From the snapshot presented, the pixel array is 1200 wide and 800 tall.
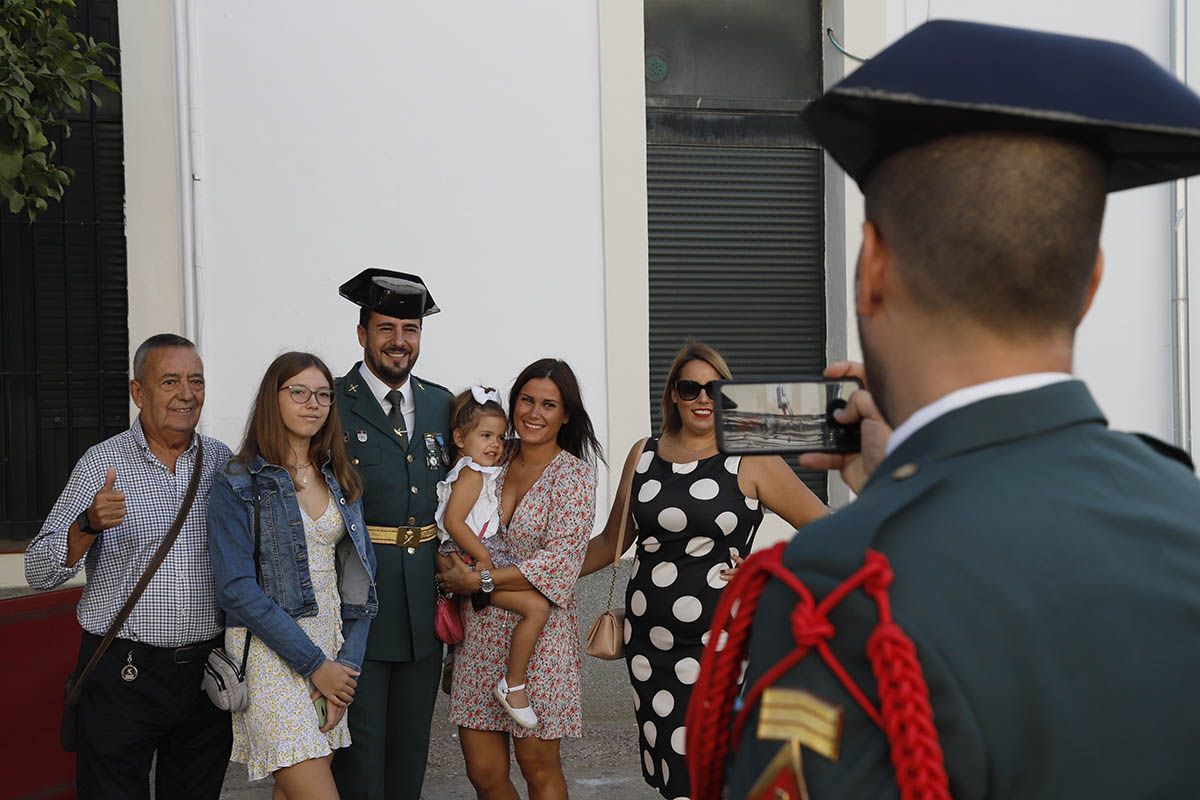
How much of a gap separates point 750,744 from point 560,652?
3465 mm

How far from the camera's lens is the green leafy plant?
430cm

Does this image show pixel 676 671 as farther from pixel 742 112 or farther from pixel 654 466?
pixel 742 112

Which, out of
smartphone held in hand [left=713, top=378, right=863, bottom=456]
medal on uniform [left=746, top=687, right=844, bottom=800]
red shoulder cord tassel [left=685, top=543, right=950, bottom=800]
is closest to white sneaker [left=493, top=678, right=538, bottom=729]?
smartphone held in hand [left=713, top=378, right=863, bottom=456]

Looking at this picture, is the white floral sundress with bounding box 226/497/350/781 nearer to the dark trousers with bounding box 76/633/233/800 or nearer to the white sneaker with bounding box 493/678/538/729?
the dark trousers with bounding box 76/633/233/800

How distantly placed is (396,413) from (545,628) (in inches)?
40.1

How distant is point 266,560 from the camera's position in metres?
3.96

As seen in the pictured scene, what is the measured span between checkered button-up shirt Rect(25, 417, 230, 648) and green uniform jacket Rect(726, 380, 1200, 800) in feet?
10.4

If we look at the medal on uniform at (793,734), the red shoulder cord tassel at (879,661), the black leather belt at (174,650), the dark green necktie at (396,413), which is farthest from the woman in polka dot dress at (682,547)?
the medal on uniform at (793,734)

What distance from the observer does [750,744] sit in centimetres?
118

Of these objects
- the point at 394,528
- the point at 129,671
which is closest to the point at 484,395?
the point at 394,528

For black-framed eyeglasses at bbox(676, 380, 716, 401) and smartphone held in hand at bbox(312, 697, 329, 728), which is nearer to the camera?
smartphone held in hand at bbox(312, 697, 329, 728)

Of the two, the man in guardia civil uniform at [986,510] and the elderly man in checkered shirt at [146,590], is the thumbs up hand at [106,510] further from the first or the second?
the man in guardia civil uniform at [986,510]

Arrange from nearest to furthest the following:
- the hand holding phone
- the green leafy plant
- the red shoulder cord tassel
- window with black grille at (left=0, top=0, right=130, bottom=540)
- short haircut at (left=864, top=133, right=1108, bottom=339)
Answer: the red shoulder cord tassel → short haircut at (left=864, top=133, right=1108, bottom=339) → the hand holding phone → the green leafy plant → window with black grille at (left=0, top=0, right=130, bottom=540)

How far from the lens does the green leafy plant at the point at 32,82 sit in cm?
430
